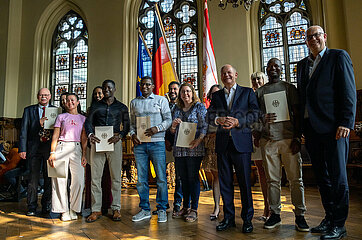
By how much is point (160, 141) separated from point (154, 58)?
261cm

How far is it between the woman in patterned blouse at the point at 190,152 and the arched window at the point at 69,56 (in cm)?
597

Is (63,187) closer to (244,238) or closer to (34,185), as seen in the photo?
(34,185)

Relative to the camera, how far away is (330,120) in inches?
81.2

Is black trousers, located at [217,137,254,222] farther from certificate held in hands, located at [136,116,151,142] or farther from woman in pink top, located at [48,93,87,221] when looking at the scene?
woman in pink top, located at [48,93,87,221]

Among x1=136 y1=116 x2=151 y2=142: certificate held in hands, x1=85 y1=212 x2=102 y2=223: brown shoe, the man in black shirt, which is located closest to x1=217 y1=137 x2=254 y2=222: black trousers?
x1=136 y1=116 x2=151 y2=142: certificate held in hands

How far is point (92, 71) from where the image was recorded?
7688 mm

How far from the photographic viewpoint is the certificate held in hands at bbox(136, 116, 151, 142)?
9.48 ft

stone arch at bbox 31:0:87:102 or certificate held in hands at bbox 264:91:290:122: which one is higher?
stone arch at bbox 31:0:87:102

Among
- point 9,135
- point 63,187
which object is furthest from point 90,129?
point 9,135

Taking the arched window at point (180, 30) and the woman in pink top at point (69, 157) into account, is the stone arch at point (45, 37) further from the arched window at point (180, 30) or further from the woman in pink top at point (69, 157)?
the woman in pink top at point (69, 157)

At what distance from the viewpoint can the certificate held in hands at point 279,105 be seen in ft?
7.58

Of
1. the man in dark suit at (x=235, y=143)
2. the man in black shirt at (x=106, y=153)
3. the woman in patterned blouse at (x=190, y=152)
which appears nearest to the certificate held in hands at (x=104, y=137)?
the man in black shirt at (x=106, y=153)

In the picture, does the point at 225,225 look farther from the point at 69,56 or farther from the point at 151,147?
the point at 69,56

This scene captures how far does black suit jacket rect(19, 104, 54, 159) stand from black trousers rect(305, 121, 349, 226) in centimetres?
294
